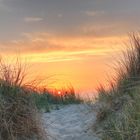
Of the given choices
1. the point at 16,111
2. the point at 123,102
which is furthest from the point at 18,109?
the point at 123,102

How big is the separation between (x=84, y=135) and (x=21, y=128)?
1.47m

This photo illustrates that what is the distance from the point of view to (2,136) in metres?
6.96

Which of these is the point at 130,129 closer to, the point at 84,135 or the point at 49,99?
the point at 84,135

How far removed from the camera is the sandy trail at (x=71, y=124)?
815 cm

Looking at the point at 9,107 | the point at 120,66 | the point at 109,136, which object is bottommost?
the point at 109,136

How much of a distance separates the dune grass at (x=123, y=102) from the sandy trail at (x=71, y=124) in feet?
1.03

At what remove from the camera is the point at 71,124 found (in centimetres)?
920

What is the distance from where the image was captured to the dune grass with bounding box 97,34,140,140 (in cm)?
711

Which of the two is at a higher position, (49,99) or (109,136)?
(49,99)

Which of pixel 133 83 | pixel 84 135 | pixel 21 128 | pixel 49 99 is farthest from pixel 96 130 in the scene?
pixel 49 99

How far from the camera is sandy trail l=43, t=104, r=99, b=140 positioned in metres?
8.15

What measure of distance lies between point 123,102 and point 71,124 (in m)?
1.24

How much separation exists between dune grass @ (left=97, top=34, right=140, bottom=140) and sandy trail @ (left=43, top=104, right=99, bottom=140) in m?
0.31

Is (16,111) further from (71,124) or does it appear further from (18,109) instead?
(71,124)
